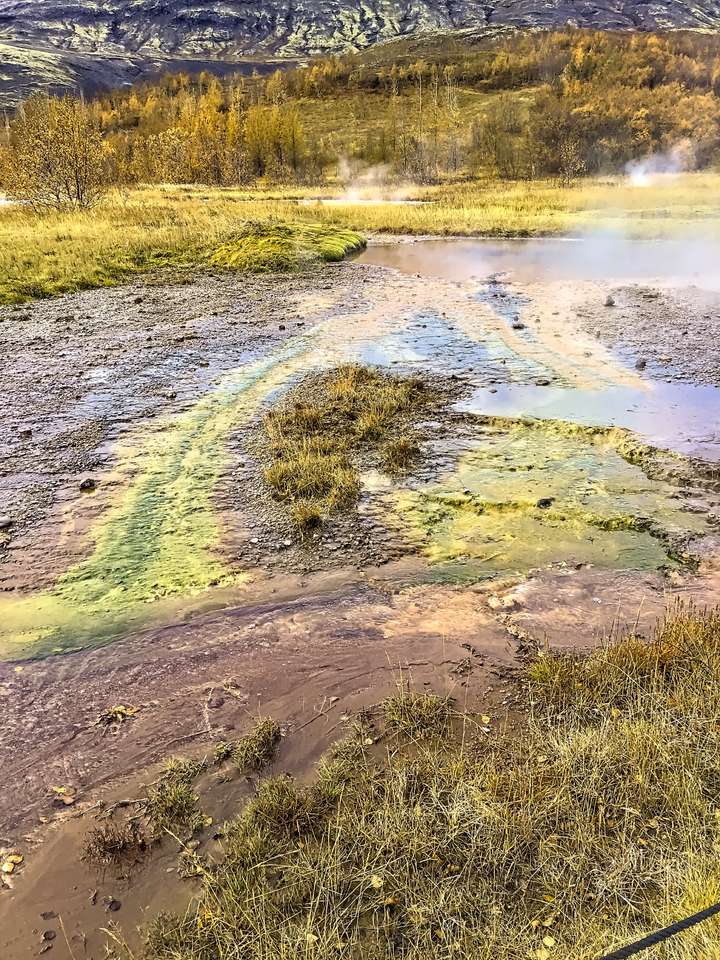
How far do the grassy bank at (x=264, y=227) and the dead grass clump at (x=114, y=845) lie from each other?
17.5 m

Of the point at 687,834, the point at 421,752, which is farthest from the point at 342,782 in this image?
the point at 687,834

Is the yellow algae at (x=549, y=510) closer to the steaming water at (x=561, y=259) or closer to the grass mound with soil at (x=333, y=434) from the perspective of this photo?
the grass mound with soil at (x=333, y=434)

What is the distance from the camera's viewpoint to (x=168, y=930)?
2996 millimetres

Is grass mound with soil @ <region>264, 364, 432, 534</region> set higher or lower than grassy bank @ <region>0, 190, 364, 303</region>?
lower

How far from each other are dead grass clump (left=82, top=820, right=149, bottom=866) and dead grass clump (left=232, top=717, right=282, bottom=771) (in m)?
0.67

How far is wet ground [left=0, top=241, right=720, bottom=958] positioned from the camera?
427 centimetres

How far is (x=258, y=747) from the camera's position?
4070 millimetres

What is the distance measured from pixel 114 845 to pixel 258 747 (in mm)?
942

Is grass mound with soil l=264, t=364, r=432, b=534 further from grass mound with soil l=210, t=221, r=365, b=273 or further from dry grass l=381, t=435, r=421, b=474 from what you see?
grass mound with soil l=210, t=221, r=365, b=273

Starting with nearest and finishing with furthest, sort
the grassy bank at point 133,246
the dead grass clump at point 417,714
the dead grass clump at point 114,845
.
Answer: the dead grass clump at point 114,845 → the dead grass clump at point 417,714 → the grassy bank at point 133,246

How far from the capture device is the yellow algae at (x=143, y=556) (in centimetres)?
545

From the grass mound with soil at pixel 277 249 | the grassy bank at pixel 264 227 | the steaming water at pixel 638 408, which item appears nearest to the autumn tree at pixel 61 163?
the grassy bank at pixel 264 227

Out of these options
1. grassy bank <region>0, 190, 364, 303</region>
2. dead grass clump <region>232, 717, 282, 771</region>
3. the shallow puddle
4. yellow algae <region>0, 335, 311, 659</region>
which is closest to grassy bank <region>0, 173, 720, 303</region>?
grassy bank <region>0, 190, 364, 303</region>

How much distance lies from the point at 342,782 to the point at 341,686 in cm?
97
